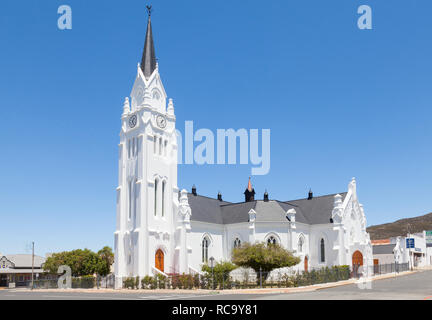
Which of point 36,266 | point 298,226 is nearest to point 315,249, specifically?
point 298,226

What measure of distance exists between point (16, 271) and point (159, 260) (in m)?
34.7

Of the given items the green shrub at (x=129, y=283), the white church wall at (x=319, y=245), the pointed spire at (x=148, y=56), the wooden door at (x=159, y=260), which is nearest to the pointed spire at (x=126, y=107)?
the pointed spire at (x=148, y=56)

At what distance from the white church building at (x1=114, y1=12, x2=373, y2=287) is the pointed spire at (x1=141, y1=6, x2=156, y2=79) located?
12 centimetres

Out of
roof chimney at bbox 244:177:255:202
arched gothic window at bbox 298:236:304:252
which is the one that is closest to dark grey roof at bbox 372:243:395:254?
roof chimney at bbox 244:177:255:202

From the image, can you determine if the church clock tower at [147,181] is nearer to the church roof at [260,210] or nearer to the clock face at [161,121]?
the clock face at [161,121]

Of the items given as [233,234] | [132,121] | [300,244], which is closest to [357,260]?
[300,244]

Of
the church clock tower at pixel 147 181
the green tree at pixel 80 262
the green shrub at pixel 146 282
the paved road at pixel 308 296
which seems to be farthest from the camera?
the green tree at pixel 80 262

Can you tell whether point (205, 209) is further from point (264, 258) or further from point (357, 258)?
point (357, 258)

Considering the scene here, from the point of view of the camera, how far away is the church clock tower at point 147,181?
155 feet

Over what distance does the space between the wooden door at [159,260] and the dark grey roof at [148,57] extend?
1993 cm

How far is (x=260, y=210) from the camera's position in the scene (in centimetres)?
5553
